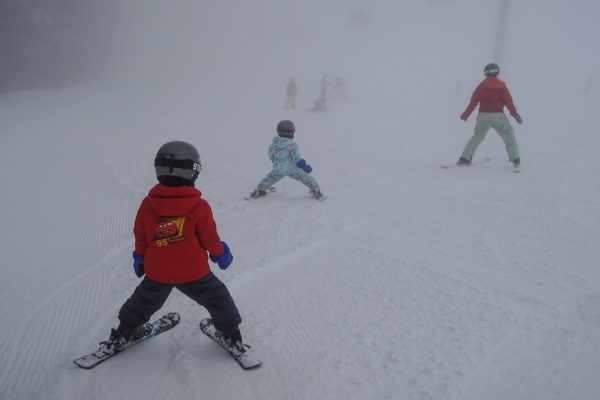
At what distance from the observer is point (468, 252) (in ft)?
11.9

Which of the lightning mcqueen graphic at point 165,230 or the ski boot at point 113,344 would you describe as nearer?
the lightning mcqueen graphic at point 165,230

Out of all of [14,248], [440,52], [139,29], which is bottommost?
[14,248]

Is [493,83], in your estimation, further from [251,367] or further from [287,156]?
[251,367]

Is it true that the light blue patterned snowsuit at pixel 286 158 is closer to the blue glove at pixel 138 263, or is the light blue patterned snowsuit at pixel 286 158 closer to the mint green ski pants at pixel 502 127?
the blue glove at pixel 138 263

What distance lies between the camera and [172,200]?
81.7 inches

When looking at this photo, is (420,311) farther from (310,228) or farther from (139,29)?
(139,29)

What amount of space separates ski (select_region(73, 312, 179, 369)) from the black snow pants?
0.21 metres

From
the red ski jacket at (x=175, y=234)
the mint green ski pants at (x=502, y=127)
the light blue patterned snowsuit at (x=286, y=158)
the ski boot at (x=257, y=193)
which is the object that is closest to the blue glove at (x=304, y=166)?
the light blue patterned snowsuit at (x=286, y=158)

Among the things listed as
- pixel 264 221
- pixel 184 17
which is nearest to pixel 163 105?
pixel 264 221

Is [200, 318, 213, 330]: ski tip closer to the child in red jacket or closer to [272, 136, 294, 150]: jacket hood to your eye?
the child in red jacket

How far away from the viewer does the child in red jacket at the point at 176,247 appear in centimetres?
208

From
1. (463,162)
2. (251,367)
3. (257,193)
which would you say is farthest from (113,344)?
(463,162)

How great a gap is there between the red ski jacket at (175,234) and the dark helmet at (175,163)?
0.06m

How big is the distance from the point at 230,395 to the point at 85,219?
391cm
